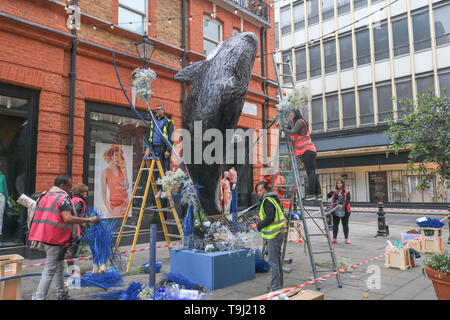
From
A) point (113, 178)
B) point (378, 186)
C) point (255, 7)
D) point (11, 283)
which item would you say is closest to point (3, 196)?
point (113, 178)

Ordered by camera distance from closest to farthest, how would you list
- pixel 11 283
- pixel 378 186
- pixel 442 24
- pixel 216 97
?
1. pixel 11 283
2. pixel 216 97
3. pixel 442 24
4. pixel 378 186

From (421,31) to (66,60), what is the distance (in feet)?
65.6

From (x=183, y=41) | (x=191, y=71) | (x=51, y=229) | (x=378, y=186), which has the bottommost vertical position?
(x=51, y=229)

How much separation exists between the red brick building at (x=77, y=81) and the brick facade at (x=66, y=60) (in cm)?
2

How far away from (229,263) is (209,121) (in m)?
2.23

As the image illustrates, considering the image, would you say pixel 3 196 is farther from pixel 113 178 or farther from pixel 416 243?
pixel 416 243

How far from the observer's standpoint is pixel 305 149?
220 inches

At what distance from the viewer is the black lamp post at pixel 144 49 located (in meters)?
8.49

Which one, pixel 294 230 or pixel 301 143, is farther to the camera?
pixel 294 230

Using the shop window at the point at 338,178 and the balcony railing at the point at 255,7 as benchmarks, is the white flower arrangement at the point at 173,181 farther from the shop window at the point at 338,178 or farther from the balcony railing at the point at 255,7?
the shop window at the point at 338,178

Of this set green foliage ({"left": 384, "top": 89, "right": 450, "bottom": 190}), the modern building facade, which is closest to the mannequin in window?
green foliage ({"left": 384, "top": 89, "right": 450, "bottom": 190})

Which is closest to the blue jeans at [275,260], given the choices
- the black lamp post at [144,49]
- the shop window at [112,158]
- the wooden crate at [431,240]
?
the shop window at [112,158]
